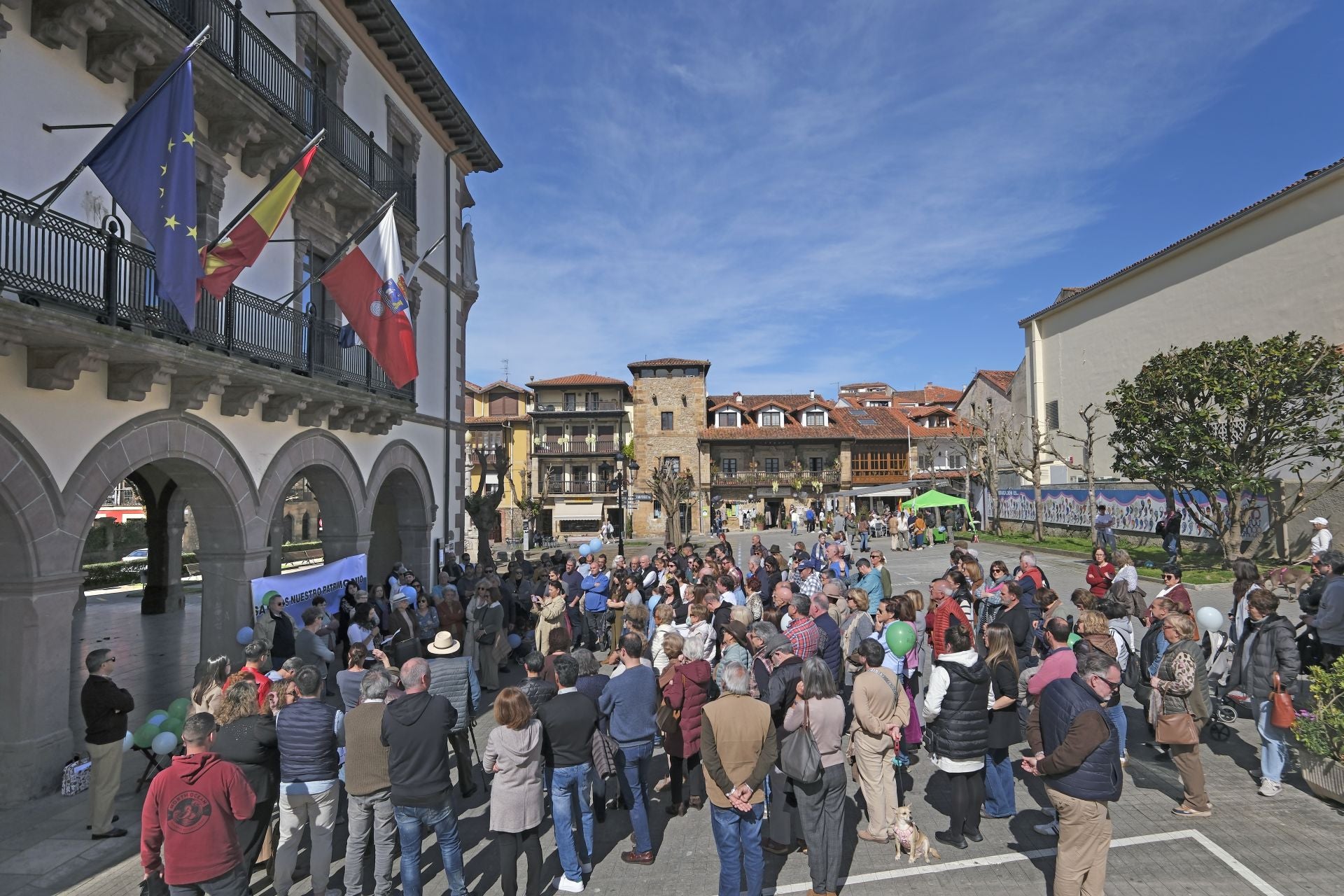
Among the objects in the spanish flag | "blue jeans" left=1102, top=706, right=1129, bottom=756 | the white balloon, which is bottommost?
"blue jeans" left=1102, top=706, right=1129, bottom=756

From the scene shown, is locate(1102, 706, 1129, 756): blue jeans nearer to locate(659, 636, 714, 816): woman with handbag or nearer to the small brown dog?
the small brown dog

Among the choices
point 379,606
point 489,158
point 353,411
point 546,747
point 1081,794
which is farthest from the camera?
point 489,158

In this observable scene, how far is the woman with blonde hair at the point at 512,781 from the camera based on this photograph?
5.49m

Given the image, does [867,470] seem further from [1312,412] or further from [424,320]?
[424,320]

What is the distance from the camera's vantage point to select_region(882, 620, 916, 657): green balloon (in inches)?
289

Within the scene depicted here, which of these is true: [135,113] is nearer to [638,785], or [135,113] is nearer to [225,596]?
[225,596]

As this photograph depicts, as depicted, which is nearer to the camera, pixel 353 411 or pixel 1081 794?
pixel 1081 794

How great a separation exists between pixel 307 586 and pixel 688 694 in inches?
306

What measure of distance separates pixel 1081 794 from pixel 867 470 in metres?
54.7

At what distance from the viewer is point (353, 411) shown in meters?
13.9

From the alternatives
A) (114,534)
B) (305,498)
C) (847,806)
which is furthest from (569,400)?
(847,806)

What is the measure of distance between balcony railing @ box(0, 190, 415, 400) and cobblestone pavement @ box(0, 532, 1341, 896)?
5100mm

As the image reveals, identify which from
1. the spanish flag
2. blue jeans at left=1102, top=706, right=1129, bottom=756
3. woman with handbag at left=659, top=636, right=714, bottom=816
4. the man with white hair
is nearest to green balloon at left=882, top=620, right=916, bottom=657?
blue jeans at left=1102, top=706, right=1129, bottom=756

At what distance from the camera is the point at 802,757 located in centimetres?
535
